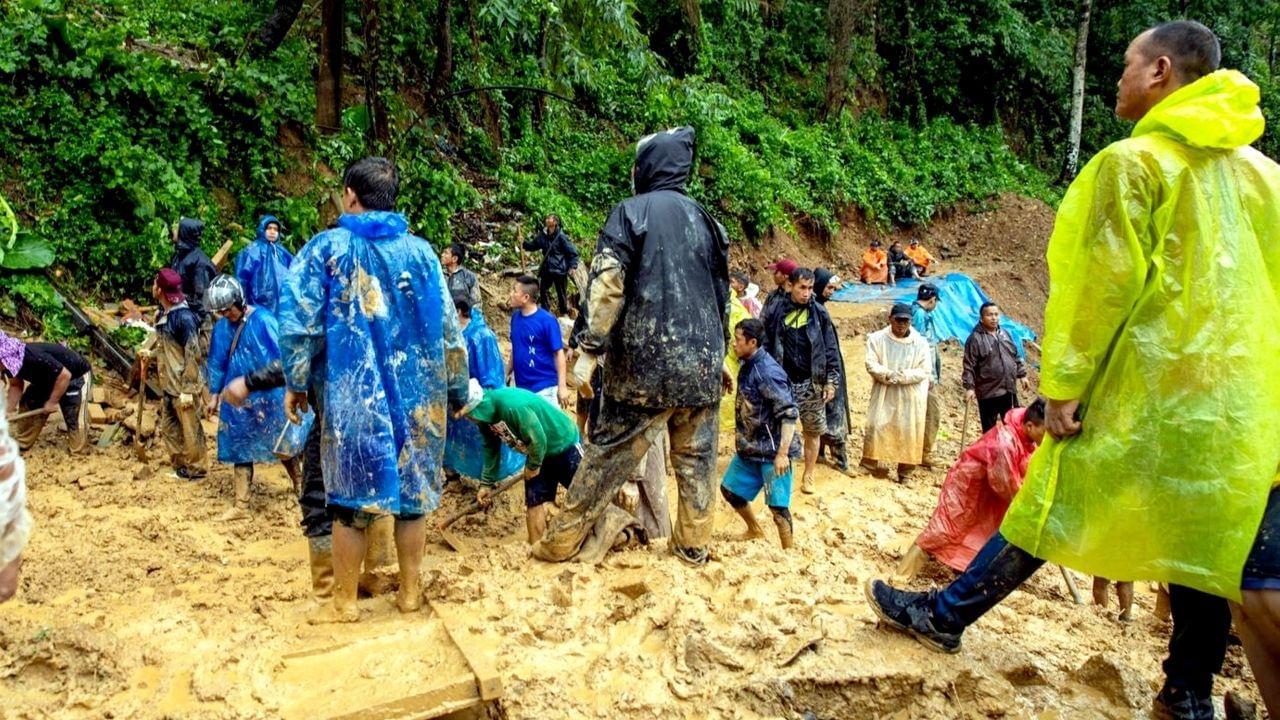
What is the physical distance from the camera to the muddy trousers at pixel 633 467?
13.1 ft

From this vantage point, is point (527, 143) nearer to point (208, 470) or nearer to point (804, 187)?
point (804, 187)

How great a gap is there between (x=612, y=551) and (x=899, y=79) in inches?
1012

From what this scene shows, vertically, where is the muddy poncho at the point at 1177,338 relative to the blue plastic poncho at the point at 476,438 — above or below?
above

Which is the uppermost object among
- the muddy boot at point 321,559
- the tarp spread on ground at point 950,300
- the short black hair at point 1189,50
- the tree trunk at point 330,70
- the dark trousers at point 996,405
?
the tree trunk at point 330,70

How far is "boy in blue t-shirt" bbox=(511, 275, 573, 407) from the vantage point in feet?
21.9

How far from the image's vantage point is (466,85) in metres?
14.1

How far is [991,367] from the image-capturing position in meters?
8.30

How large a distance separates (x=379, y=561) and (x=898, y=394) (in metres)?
5.51

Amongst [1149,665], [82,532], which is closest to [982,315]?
[1149,665]

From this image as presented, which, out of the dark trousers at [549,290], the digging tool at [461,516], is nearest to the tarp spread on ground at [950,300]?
the dark trousers at [549,290]

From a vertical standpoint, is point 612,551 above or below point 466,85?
below

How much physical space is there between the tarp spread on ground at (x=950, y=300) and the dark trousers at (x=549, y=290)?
608cm

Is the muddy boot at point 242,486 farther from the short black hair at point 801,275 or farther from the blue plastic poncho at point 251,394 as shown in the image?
the short black hair at point 801,275

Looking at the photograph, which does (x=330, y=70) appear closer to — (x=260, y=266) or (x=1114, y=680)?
(x=260, y=266)
